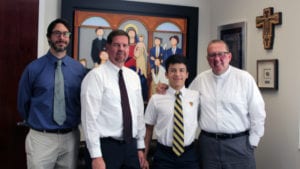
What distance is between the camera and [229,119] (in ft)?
7.70

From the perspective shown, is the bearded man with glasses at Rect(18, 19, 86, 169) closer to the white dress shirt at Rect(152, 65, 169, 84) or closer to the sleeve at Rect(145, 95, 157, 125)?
the sleeve at Rect(145, 95, 157, 125)

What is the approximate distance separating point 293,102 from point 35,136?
1831 mm

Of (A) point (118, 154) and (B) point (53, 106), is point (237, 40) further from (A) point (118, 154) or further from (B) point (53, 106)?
(B) point (53, 106)

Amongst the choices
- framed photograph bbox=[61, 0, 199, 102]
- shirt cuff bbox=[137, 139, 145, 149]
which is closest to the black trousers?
shirt cuff bbox=[137, 139, 145, 149]

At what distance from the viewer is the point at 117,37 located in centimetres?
213

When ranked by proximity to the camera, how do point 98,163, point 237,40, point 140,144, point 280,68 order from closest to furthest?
point 98,163 → point 140,144 → point 280,68 → point 237,40

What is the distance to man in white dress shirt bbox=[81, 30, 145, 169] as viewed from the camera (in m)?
2.01

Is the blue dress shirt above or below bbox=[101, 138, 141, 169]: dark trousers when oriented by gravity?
above

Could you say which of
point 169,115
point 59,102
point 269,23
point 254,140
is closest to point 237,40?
point 269,23

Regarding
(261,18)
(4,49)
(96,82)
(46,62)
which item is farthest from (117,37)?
(261,18)

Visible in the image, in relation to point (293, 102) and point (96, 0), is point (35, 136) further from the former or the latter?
point (293, 102)

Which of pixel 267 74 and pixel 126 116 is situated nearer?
pixel 126 116

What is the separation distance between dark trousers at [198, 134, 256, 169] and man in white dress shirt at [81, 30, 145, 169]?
20.8 inches

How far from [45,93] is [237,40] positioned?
186cm
